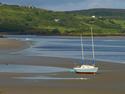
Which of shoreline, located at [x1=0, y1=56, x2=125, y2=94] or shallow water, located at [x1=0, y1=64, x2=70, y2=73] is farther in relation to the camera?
shallow water, located at [x1=0, y1=64, x2=70, y2=73]

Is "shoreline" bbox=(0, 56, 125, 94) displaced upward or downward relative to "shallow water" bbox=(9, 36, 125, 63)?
upward

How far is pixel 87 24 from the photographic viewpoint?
18225 centimetres

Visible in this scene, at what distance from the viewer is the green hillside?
6388 inches

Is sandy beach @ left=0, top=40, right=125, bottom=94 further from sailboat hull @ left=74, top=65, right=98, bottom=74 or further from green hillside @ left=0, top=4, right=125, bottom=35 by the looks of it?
green hillside @ left=0, top=4, right=125, bottom=35

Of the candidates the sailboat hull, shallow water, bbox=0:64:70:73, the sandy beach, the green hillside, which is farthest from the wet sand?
the green hillside

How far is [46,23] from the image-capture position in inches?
6875

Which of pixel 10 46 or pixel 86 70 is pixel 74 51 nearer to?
pixel 10 46

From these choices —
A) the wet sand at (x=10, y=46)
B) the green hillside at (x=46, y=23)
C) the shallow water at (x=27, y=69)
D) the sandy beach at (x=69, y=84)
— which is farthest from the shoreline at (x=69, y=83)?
the green hillside at (x=46, y=23)

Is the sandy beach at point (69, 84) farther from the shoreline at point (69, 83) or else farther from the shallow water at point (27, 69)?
the shallow water at point (27, 69)

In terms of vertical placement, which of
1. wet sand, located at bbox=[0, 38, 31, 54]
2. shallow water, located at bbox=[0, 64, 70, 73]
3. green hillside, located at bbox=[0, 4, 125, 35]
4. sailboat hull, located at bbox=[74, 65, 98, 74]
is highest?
sailboat hull, located at bbox=[74, 65, 98, 74]

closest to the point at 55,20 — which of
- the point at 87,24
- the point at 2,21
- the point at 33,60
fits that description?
the point at 87,24

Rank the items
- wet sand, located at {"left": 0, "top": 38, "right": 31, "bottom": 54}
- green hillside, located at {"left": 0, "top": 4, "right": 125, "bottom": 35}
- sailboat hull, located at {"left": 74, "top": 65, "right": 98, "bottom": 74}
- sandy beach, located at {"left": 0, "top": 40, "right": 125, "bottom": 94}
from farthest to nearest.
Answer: green hillside, located at {"left": 0, "top": 4, "right": 125, "bottom": 35} → wet sand, located at {"left": 0, "top": 38, "right": 31, "bottom": 54} → sailboat hull, located at {"left": 74, "top": 65, "right": 98, "bottom": 74} → sandy beach, located at {"left": 0, "top": 40, "right": 125, "bottom": 94}

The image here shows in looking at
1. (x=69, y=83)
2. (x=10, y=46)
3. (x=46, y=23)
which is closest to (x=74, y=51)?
(x=10, y=46)

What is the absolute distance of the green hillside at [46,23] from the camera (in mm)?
162250
